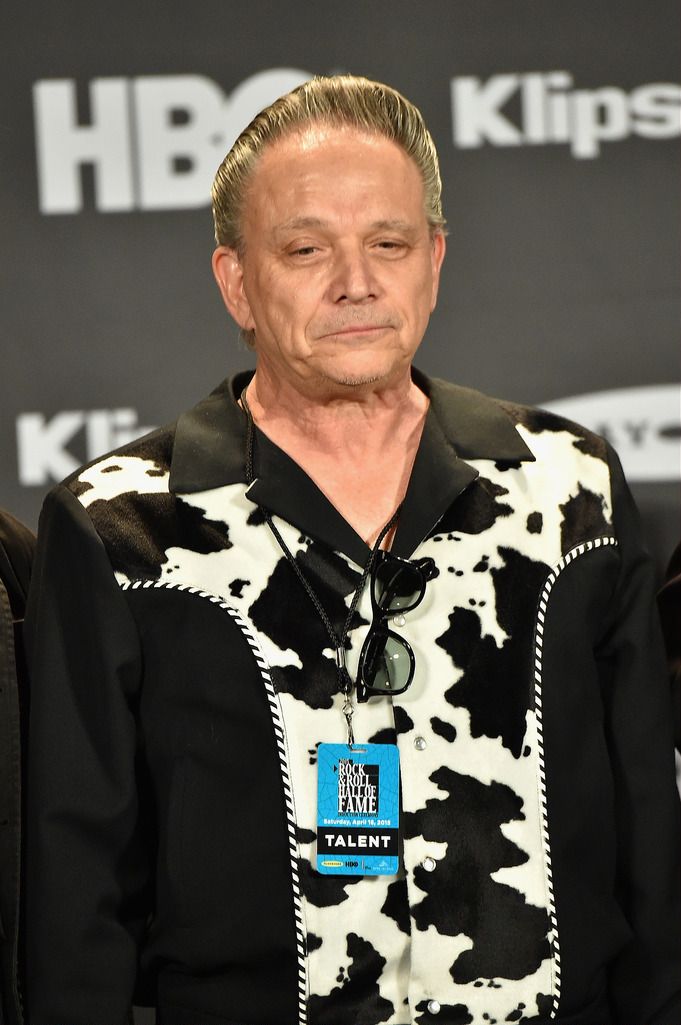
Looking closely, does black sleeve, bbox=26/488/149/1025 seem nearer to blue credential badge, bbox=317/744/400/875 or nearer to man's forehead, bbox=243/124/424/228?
blue credential badge, bbox=317/744/400/875

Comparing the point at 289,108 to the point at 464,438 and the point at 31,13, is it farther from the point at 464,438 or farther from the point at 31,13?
the point at 31,13

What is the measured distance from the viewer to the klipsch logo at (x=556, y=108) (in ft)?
8.61

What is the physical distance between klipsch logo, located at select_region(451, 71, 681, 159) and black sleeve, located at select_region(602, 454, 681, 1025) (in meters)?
0.92

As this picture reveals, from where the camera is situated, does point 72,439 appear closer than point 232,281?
No

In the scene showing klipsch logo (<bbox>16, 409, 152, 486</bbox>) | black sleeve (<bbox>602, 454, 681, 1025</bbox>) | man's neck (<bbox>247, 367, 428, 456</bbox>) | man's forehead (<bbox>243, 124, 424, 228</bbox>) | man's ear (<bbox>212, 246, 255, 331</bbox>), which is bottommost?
black sleeve (<bbox>602, 454, 681, 1025</bbox>)

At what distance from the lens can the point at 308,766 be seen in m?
1.90

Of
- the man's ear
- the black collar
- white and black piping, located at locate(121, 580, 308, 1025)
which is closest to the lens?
white and black piping, located at locate(121, 580, 308, 1025)

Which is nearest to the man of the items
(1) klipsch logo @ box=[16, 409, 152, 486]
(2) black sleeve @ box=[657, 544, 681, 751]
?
(2) black sleeve @ box=[657, 544, 681, 751]

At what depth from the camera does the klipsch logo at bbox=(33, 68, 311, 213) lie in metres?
2.62

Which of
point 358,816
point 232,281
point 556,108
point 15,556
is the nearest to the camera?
point 358,816

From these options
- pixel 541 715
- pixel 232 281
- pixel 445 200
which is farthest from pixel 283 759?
pixel 445 200

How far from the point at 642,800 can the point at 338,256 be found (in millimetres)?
896

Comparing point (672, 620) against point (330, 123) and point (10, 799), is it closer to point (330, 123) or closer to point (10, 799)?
point (330, 123)

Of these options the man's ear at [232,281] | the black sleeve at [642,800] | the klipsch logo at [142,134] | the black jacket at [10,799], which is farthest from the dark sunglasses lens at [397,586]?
the klipsch logo at [142,134]
